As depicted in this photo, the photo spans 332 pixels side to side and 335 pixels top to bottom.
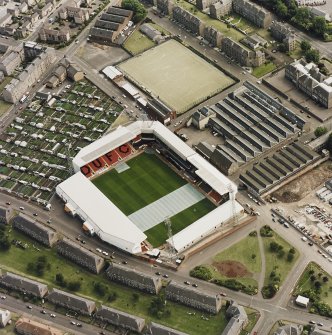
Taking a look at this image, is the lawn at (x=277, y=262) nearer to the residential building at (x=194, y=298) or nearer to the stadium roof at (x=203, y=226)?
the stadium roof at (x=203, y=226)

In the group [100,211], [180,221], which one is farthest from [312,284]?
[100,211]

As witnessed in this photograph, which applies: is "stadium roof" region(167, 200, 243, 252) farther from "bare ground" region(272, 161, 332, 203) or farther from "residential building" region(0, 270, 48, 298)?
"residential building" region(0, 270, 48, 298)

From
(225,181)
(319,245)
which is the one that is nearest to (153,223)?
(225,181)

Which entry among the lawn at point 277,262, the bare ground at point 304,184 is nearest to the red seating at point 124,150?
the bare ground at point 304,184

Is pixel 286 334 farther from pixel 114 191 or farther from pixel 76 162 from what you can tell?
pixel 76 162

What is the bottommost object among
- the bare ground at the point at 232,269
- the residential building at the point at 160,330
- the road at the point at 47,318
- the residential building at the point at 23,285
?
the road at the point at 47,318

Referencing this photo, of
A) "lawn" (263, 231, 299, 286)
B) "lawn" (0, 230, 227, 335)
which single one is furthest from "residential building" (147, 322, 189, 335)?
"lawn" (263, 231, 299, 286)
